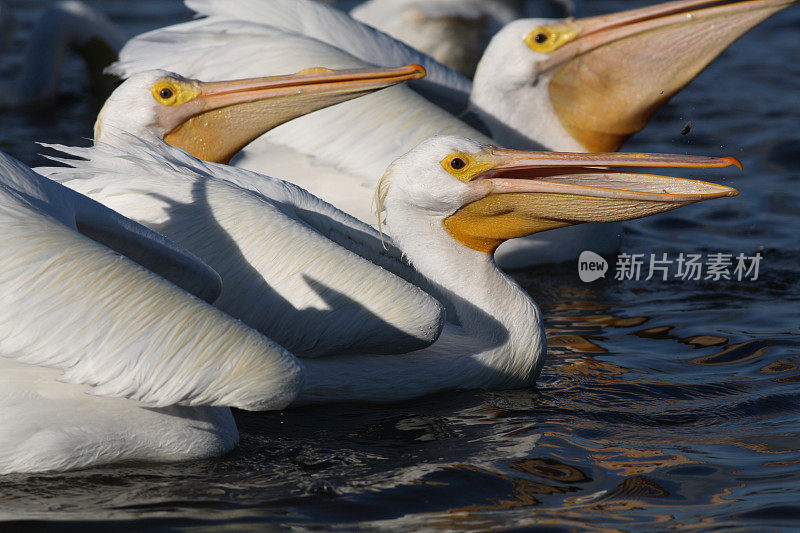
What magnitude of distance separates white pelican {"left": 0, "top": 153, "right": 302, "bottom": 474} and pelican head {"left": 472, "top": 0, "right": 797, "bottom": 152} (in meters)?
2.78

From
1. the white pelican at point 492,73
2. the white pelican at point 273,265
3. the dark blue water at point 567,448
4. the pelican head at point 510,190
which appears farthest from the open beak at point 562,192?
the white pelican at point 492,73

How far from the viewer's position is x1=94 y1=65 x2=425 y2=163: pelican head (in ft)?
15.7

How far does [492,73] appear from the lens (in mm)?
5980

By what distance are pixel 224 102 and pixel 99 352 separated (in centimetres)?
195

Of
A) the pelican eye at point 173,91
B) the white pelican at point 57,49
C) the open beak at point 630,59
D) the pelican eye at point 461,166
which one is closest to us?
the pelican eye at point 461,166

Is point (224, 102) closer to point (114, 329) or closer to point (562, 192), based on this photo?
point (562, 192)

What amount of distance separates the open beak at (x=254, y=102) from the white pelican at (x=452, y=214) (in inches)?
22.7

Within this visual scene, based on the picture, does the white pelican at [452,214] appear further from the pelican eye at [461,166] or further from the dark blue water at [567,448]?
the dark blue water at [567,448]

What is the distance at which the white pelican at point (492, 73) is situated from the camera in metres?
5.58

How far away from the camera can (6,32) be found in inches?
382

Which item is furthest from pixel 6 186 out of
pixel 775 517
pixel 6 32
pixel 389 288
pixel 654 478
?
pixel 6 32

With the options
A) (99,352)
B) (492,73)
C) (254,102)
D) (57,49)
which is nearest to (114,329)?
(99,352)

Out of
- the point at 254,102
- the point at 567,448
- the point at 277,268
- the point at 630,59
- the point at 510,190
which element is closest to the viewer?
the point at 567,448

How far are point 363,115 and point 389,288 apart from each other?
1799 millimetres
